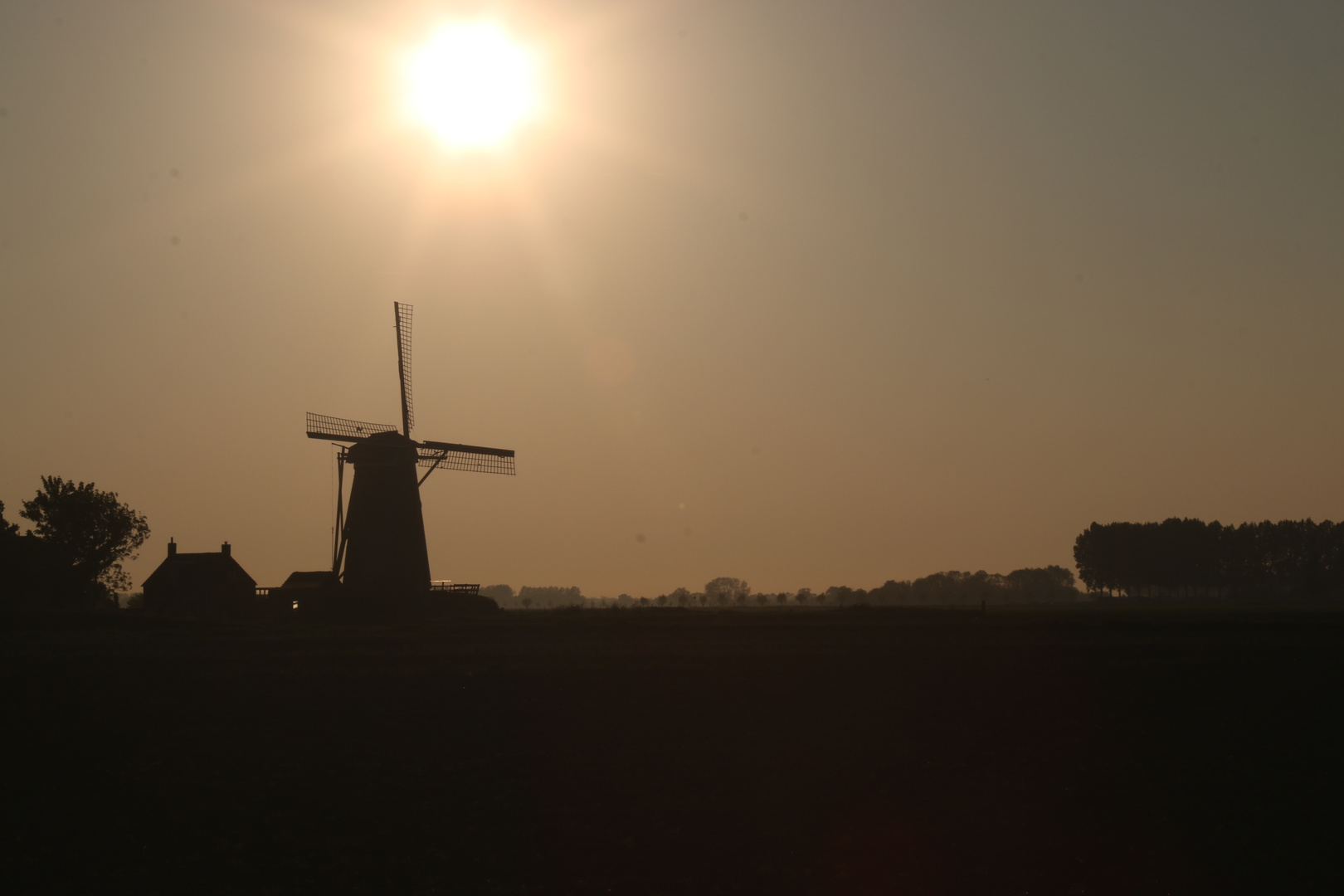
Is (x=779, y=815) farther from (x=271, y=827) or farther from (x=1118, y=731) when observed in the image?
(x=1118, y=731)

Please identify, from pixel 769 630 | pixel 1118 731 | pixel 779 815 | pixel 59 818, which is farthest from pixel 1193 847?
pixel 769 630

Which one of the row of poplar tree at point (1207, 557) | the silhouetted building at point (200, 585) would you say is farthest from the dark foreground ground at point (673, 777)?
the row of poplar tree at point (1207, 557)

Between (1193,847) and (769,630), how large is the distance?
114 ft

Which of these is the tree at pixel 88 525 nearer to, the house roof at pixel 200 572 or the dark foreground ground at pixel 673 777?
the house roof at pixel 200 572

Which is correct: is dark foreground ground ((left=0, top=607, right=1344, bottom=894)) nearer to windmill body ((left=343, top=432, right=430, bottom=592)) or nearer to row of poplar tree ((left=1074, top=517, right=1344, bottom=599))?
windmill body ((left=343, top=432, right=430, bottom=592))

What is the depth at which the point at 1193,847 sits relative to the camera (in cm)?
1332

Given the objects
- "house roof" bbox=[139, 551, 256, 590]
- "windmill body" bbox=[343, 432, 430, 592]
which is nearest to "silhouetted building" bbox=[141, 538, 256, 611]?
"house roof" bbox=[139, 551, 256, 590]

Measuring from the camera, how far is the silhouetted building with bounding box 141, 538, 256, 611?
222 feet

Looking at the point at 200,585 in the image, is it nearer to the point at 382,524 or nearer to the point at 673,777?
the point at 382,524

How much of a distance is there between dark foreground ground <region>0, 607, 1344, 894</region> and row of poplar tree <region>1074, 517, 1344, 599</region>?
443 feet

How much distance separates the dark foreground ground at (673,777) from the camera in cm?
1263

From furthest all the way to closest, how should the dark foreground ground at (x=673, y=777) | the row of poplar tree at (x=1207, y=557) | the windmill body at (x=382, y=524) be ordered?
the row of poplar tree at (x=1207, y=557) < the windmill body at (x=382, y=524) < the dark foreground ground at (x=673, y=777)

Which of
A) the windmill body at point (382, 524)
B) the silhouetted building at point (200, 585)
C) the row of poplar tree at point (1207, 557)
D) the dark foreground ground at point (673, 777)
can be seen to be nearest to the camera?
the dark foreground ground at point (673, 777)

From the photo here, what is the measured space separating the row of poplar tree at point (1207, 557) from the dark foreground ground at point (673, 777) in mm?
134991
